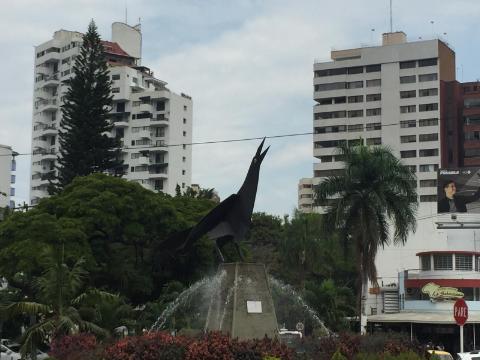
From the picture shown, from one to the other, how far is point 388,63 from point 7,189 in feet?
147

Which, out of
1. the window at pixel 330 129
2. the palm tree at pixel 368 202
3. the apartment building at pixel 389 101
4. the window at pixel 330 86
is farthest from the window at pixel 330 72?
the palm tree at pixel 368 202

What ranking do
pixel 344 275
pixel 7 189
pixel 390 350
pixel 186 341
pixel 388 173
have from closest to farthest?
pixel 186 341 → pixel 390 350 → pixel 388 173 → pixel 344 275 → pixel 7 189

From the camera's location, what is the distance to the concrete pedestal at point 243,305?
65.7 ft

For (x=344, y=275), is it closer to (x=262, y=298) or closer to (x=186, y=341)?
(x=262, y=298)

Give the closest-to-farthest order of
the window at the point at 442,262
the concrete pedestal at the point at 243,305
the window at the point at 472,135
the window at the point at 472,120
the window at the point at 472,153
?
the concrete pedestal at the point at 243,305, the window at the point at 442,262, the window at the point at 472,153, the window at the point at 472,135, the window at the point at 472,120

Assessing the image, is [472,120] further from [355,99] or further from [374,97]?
[355,99]

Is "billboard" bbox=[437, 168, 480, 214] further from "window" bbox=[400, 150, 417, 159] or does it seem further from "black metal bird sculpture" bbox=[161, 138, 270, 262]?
"black metal bird sculpture" bbox=[161, 138, 270, 262]

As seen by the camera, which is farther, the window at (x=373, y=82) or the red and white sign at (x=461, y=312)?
the window at (x=373, y=82)

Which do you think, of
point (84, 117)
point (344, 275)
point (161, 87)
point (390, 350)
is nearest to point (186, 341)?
point (390, 350)

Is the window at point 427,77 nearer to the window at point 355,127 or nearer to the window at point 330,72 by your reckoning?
the window at point 355,127

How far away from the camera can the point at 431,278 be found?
44344mm

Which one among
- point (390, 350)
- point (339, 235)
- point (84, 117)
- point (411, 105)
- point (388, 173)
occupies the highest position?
point (411, 105)

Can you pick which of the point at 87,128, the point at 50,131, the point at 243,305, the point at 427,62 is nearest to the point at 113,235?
the point at 87,128

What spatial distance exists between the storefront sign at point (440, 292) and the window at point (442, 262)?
1502 mm
